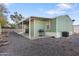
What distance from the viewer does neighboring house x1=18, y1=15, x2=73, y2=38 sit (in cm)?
851

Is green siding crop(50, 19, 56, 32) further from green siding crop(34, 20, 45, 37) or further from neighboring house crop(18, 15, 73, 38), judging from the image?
green siding crop(34, 20, 45, 37)

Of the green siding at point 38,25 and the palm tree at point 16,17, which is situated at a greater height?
the palm tree at point 16,17

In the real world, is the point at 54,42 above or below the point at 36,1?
below

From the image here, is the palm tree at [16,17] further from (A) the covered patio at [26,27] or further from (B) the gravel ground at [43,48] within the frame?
(B) the gravel ground at [43,48]

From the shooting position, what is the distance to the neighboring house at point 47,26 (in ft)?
27.9

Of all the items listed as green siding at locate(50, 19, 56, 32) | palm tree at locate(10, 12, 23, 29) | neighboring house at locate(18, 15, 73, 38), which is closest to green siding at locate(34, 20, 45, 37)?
neighboring house at locate(18, 15, 73, 38)

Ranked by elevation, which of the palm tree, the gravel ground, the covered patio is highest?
the palm tree

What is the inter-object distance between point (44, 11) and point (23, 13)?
0.29m

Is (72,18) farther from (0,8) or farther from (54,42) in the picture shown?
(0,8)

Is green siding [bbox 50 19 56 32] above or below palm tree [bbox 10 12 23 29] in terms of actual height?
below

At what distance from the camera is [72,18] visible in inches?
335

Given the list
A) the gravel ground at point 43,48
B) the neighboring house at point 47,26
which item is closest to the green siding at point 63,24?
the neighboring house at point 47,26

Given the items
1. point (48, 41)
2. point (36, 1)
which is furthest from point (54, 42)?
point (36, 1)

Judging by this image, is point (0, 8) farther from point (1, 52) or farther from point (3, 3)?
point (1, 52)
